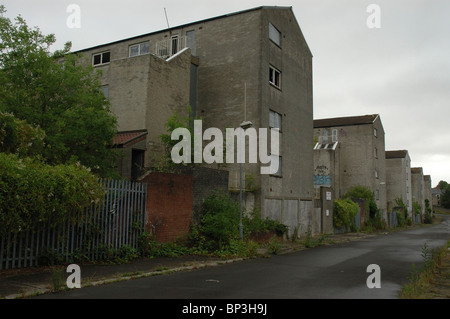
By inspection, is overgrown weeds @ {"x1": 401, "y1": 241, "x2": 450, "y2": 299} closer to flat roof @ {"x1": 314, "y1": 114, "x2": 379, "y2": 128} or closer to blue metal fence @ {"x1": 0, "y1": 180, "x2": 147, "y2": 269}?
blue metal fence @ {"x1": 0, "y1": 180, "x2": 147, "y2": 269}

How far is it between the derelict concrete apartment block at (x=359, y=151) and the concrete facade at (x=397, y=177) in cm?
1274

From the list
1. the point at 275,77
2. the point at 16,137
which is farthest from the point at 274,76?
the point at 16,137

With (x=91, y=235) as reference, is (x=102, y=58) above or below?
above

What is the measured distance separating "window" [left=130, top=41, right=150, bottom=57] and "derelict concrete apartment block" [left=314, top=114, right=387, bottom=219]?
2788cm

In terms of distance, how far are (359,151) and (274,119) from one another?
1046 inches

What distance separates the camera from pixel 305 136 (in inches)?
1018

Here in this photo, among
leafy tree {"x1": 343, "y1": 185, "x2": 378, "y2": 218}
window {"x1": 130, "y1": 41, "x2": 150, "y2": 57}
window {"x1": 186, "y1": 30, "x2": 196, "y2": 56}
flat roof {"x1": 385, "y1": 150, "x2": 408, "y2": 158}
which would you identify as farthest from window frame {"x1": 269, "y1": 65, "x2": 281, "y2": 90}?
flat roof {"x1": 385, "y1": 150, "x2": 408, "y2": 158}

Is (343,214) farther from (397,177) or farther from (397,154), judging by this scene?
(397,154)

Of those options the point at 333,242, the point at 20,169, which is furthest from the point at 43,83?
the point at 333,242

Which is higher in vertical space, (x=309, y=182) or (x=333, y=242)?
(x=309, y=182)

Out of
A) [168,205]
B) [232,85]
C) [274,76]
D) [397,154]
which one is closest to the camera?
[168,205]

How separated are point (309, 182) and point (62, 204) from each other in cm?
1920

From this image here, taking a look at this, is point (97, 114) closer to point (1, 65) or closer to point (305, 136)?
point (1, 65)

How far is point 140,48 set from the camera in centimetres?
2477
